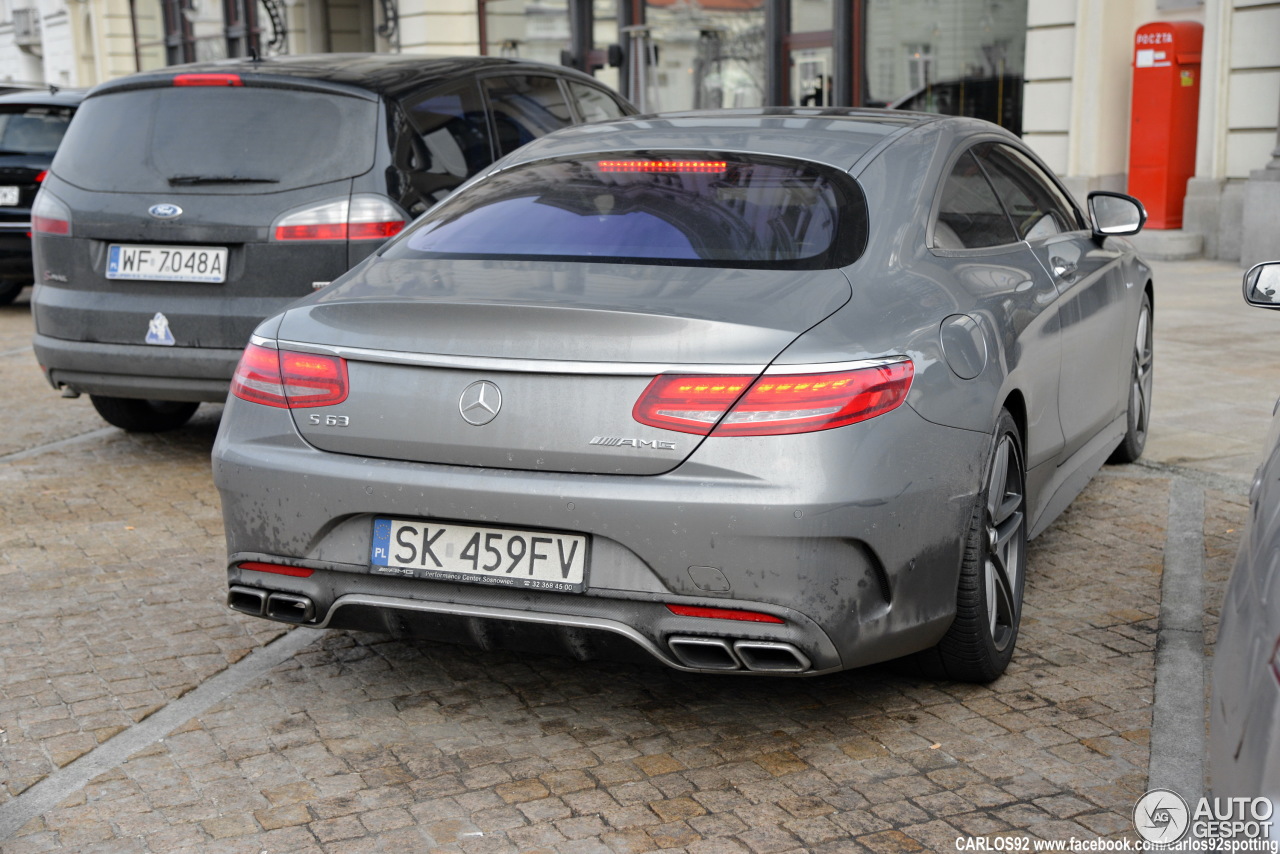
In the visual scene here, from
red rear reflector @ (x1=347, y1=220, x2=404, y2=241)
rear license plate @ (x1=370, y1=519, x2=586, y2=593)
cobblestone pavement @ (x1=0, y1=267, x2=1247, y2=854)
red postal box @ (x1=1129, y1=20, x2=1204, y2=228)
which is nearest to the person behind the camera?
cobblestone pavement @ (x1=0, y1=267, x2=1247, y2=854)

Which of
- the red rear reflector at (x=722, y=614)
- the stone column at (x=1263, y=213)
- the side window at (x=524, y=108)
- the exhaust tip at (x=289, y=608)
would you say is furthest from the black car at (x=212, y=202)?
the stone column at (x=1263, y=213)

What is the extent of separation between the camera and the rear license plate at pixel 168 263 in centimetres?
571

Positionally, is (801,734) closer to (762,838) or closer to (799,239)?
(762,838)

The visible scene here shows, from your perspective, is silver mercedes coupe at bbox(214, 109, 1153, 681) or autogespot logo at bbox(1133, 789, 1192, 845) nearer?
autogespot logo at bbox(1133, 789, 1192, 845)

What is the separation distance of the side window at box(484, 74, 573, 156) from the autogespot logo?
434 cm

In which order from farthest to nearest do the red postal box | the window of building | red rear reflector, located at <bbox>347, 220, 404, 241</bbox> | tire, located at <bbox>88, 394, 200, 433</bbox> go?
the window of building → the red postal box → tire, located at <bbox>88, 394, 200, 433</bbox> → red rear reflector, located at <bbox>347, 220, 404, 241</bbox>

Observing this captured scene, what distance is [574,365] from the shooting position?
9.99 feet

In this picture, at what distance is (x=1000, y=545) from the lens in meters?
3.64

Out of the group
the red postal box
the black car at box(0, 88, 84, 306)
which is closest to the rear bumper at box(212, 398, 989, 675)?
the black car at box(0, 88, 84, 306)

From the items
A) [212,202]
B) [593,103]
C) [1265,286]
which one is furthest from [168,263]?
[1265,286]

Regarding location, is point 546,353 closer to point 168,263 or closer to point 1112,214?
point 1112,214

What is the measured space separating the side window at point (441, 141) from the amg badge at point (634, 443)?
291 cm

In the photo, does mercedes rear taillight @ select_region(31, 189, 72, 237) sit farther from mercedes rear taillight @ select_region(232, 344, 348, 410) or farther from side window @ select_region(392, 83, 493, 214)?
mercedes rear taillight @ select_region(232, 344, 348, 410)

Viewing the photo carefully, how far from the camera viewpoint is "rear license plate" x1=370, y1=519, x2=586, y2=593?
3078 mm
